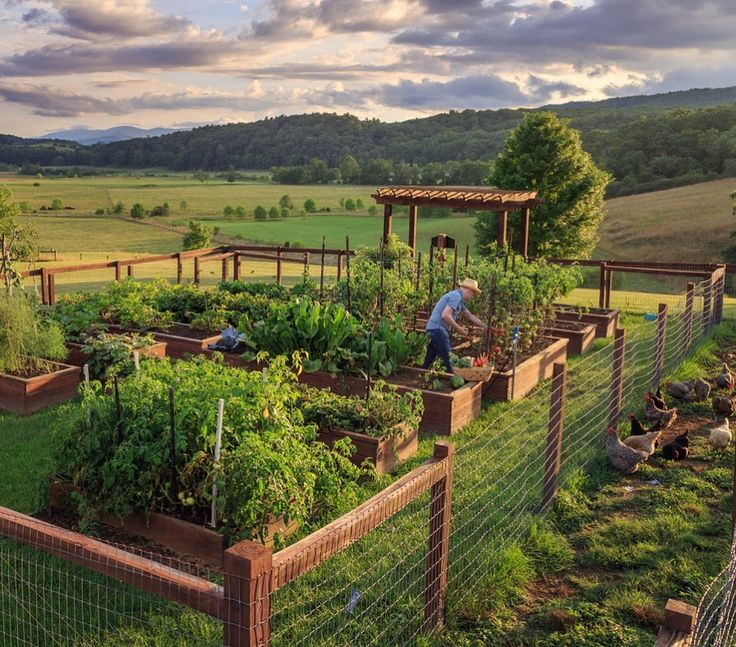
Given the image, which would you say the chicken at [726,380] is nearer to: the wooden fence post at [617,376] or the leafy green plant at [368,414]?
the wooden fence post at [617,376]

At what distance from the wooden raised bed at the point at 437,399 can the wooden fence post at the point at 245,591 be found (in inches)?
191

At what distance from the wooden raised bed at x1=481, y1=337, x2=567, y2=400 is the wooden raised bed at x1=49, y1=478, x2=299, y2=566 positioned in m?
4.09

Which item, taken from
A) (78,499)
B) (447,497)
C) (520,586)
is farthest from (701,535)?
(78,499)

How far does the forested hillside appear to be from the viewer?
65.2 m

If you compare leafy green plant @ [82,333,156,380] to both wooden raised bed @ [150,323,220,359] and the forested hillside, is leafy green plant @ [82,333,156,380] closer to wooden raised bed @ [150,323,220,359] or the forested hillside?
wooden raised bed @ [150,323,220,359]

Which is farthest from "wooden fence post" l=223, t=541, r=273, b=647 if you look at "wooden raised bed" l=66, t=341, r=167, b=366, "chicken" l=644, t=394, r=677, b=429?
"wooden raised bed" l=66, t=341, r=167, b=366

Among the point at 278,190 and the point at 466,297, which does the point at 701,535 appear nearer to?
the point at 466,297

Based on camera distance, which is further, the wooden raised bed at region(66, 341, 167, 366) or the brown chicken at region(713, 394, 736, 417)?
the wooden raised bed at region(66, 341, 167, 366)

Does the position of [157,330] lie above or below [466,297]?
below

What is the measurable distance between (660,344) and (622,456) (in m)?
2.83

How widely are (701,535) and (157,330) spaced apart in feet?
24.9

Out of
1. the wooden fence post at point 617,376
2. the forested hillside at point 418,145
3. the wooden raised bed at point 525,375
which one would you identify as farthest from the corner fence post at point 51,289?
the forested hillside at point 418,145

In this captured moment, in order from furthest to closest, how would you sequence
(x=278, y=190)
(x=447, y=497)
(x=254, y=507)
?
1. (x=278, y=190)
2. (x=254, y=507)
3. (x=447, y=497)

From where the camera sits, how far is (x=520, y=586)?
483 centimetres
